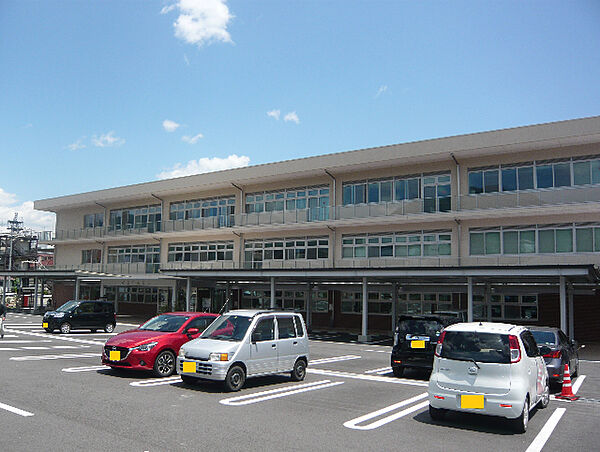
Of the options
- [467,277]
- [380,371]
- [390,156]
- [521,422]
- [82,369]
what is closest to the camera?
[521,422]

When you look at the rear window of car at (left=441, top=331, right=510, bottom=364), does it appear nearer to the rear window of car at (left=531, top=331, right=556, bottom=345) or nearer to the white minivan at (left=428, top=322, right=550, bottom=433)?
the white minivan at (left=428, top=322, right=550, bottom=433)

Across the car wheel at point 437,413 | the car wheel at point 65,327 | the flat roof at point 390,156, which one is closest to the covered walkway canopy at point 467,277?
the flat roof at point 390,156

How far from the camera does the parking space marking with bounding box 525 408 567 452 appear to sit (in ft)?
23.7

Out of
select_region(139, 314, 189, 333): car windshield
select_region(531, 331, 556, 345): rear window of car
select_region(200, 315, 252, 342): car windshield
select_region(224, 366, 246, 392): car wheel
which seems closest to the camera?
select_region(224, 366, 246, 392): car wheel

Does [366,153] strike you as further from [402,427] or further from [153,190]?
[402,427]

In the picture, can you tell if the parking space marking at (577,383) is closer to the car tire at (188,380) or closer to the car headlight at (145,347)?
the car tire at (188,380)

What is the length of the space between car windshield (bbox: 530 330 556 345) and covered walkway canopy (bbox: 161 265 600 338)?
7.50 m

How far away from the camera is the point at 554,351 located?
484 inches

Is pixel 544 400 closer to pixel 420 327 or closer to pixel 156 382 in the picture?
Result: pixel 420 327

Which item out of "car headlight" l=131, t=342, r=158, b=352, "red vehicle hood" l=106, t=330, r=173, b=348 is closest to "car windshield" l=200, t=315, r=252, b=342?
"car headlight" l=131, t=342, r=158, b=352

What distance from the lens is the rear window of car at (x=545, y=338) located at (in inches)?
499

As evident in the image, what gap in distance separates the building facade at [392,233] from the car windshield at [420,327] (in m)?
8.38

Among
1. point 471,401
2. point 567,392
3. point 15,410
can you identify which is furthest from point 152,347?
point 567,392

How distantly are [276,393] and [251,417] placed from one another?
2.32 metres
